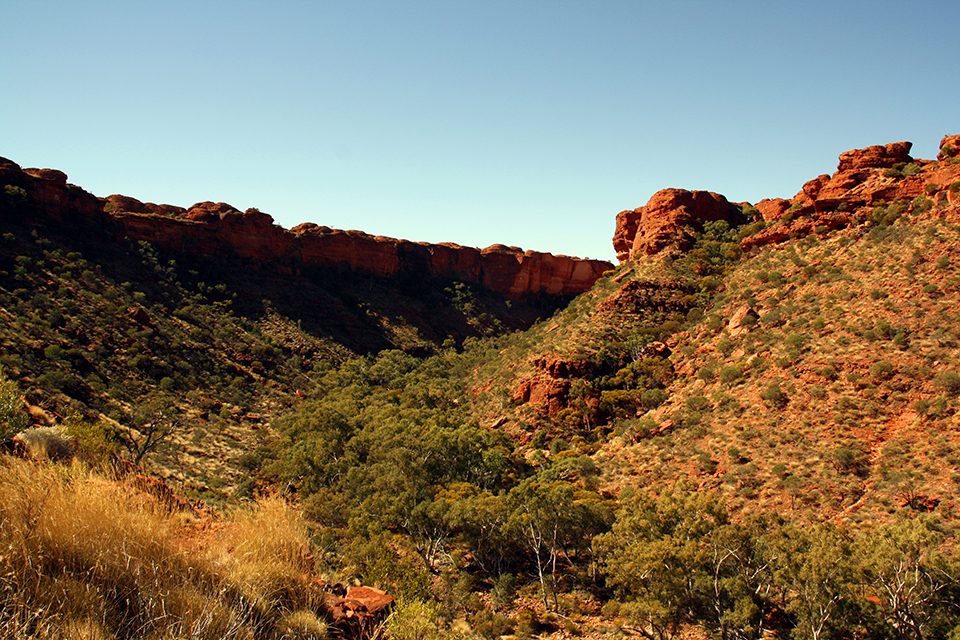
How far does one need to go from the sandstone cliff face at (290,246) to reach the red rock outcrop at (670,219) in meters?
28.6

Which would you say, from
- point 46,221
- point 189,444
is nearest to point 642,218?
point 189,444

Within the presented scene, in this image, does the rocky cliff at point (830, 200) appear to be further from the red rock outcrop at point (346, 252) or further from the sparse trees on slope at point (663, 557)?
the red rock outcrop at point (346, 252)

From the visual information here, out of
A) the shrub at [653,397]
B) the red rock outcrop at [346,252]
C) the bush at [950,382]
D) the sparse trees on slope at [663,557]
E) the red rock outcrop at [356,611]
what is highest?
the red rock outcrop at [346,252]

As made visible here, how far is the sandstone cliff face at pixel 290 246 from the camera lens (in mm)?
55250

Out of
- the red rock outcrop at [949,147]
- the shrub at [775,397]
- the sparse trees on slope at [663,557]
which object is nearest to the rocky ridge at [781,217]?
the red rock outcrop at [949,147]

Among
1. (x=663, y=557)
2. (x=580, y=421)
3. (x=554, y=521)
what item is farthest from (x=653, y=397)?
(x=663, y=557)

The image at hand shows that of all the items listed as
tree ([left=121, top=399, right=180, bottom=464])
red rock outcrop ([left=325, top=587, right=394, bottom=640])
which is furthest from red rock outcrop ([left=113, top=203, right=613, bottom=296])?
red rock outcrop ([left=325, top=587, right=394, bottom=640])

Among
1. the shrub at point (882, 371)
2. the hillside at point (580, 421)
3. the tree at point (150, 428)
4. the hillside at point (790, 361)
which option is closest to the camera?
the hillside at point (580, 421)

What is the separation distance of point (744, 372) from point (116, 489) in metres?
30.5

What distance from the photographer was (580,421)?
33.4 metres

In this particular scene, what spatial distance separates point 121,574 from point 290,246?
7268 cm

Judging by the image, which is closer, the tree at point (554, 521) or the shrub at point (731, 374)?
the tree at point (554, 521)

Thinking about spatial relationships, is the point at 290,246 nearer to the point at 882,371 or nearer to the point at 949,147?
the point at 882,371

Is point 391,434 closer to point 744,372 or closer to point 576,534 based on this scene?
point 576,534
